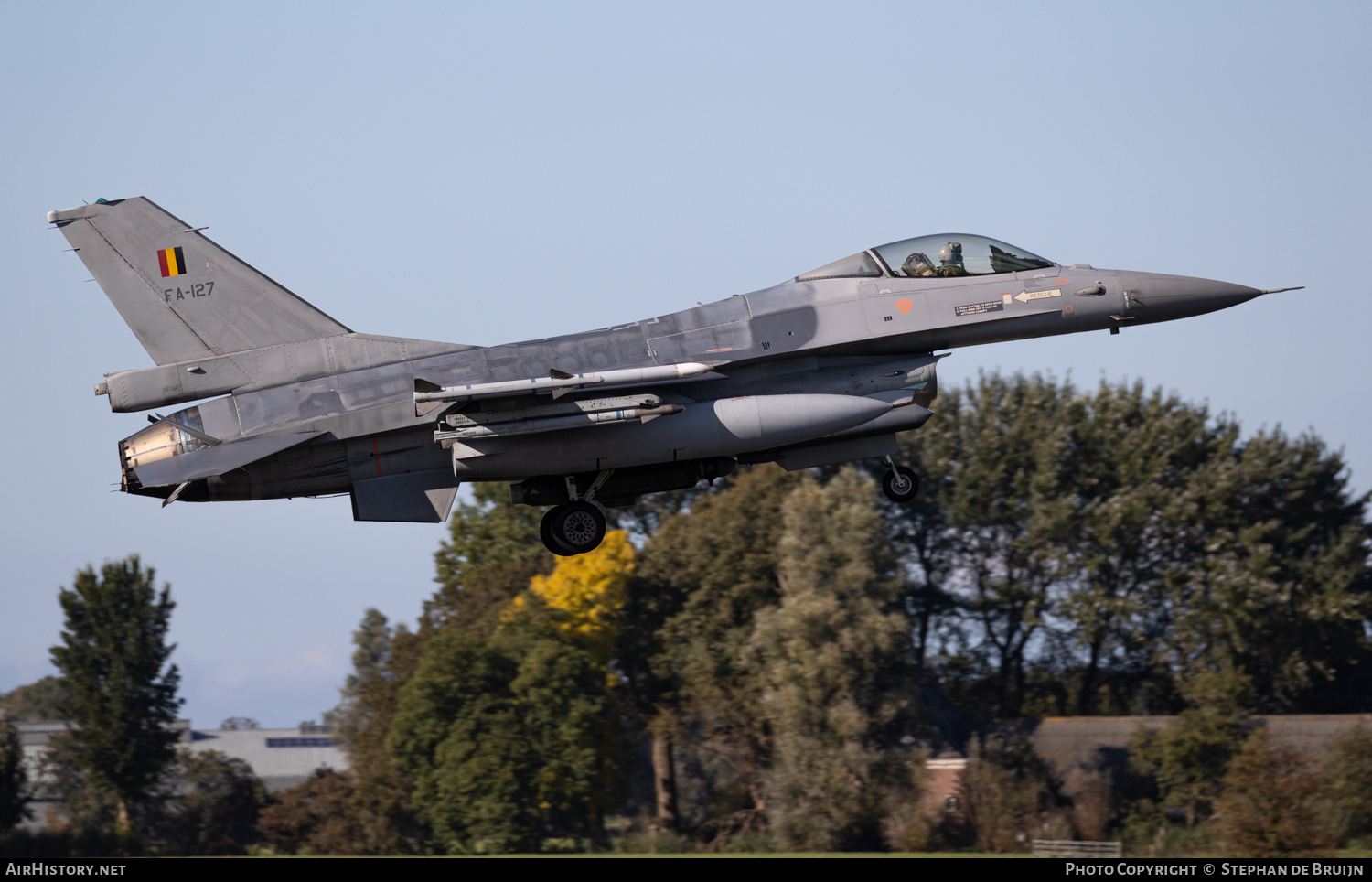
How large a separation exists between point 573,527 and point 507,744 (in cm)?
4141

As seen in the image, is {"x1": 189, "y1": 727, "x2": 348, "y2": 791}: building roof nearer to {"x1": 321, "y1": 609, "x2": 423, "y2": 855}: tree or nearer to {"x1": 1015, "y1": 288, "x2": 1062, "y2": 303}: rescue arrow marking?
{"x1": 321, "y1": 609, "x2": 423, "y2": 855}: tree

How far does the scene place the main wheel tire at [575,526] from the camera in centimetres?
1858

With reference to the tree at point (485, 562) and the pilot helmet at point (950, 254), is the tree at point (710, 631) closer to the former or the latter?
the tree at point (485, 562)

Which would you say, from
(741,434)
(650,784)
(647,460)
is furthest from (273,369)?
(650,784)

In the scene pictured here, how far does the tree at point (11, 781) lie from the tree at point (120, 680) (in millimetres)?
3114

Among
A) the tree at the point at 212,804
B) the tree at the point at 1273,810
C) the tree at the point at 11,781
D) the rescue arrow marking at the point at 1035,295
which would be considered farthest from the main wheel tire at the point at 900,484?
the tree at the point at 11,781

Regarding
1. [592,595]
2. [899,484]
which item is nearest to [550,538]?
[899,484]

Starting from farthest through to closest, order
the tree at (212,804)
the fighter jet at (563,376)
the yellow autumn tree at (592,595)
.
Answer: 1. the yellow autumn tree at (592,595)
2. the tree at (212,804)
3. the fighter jet at (563,376)

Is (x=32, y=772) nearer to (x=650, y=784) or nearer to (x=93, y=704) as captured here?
(x=93, y=704)

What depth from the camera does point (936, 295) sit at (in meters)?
18.6

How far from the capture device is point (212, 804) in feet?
220

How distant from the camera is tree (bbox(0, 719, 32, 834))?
208 feet

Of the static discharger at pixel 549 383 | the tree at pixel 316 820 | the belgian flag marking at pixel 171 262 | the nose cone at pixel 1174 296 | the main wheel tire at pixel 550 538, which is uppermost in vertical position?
the belgian flag marking at pixel 171 262

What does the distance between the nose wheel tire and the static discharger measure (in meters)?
2.25
